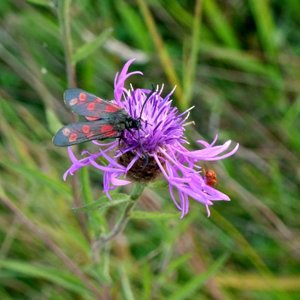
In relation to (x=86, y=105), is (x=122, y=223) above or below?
below

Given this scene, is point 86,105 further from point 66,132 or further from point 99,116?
point 66,132

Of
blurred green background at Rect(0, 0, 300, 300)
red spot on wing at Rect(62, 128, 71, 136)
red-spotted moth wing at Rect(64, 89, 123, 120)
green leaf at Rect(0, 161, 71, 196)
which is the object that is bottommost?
blurred green background at Rect(0, 0, 300, 300)

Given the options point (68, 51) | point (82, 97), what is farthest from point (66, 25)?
point (82, 97)

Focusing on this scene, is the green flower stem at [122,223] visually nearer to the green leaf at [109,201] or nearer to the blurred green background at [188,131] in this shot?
the green leaf at [109,201]

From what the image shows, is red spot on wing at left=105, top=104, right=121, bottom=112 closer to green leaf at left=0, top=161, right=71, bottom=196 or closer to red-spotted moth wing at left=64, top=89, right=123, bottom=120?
red-spotted moth wing at left=64, top=89, right=123, bottom=120

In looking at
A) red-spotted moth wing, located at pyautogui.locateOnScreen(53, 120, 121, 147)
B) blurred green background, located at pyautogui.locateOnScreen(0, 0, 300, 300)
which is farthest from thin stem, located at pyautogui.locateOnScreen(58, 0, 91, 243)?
red-spotted moth wing, located at pyautogui.locateOnScreen(53, 120, 121, 147)

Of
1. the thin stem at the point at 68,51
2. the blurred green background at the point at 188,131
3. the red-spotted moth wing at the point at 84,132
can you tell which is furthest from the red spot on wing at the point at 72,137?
the blurred green background at the point at 188,131

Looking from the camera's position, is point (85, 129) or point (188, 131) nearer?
point (85, 129)
